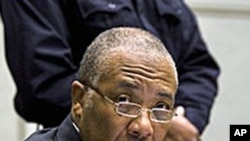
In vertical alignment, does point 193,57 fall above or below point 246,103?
above

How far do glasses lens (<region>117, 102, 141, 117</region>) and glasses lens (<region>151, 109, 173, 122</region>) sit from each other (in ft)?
0.10

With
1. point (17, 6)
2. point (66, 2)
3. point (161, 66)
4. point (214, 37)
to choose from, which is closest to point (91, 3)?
point (66, 2)

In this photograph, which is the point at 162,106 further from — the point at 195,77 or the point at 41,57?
the point at 195,77

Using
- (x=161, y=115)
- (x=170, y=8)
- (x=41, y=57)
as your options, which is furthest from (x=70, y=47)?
(x=161, y=115)

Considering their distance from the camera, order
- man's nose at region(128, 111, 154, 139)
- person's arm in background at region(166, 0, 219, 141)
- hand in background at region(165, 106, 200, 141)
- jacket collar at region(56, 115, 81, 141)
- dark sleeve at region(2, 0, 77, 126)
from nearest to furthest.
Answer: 1. man's nose at region(128, 111, 154, 139)
2. jacket collar at region(56, 115, 81, 141)
3. hand in background at region(165, 106, 200, 141)
4. dark sleeve at region(2, 0, 77, 126)
5. person's arm in background at region(166, 0, 219, 141)

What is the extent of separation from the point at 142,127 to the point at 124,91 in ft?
0.27

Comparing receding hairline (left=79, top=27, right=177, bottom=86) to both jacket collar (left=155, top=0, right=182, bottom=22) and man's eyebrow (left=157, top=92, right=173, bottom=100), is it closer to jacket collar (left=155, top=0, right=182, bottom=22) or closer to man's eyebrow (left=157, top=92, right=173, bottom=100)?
man's eyebrow (left=157, top=92, right=173, bottom=100)

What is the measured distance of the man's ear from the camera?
147cm

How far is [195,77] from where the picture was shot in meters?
2.12

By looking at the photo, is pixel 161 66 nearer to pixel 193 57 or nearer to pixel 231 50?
pixel 193 57

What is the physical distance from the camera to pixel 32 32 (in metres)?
1.93

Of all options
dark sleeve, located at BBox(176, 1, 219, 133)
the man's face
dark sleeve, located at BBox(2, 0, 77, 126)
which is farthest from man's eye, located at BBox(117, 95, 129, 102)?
dark sleeve, located at BBox(176, 1, 219, 133)

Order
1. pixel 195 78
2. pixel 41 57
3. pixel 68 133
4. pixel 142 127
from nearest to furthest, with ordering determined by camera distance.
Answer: pixel 142 127
pixel 68 133
pixel 41 57
pixel 195 78

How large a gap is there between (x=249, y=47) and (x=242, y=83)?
140mm
